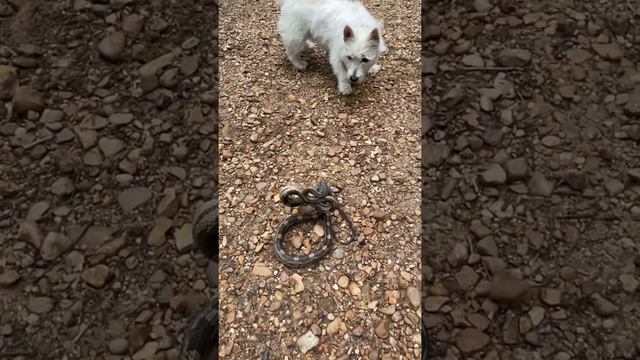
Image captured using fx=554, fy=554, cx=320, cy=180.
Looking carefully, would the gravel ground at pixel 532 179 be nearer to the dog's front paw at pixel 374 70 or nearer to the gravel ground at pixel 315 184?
the gravel ground at pixel 315 184

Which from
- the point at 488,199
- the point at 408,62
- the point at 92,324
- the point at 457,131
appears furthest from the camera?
the point at 408,62

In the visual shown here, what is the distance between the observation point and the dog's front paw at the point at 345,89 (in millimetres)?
3541

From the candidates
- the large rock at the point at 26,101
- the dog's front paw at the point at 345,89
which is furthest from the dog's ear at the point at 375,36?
the large rock at the point at 26,101

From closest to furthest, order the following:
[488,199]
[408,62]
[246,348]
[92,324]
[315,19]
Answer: [92,324] < [246,348] < [488,199] < [315,19] < [408,62]

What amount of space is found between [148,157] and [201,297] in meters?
0.80

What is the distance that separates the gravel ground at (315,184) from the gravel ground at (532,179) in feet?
0.54

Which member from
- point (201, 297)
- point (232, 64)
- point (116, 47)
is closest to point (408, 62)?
point (232, 64)

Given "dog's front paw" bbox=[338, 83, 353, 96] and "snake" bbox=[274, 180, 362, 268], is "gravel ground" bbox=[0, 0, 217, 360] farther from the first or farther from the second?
"dog's front paw" bbox=[338, 83, 353, 96]

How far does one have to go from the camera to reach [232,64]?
3.85m

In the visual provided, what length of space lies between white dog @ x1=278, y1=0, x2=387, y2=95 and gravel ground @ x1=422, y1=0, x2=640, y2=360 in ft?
1.57

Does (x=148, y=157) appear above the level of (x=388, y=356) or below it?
above

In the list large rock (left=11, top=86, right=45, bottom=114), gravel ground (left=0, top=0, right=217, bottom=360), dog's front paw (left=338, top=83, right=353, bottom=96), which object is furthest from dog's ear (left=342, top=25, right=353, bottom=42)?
large rock (left=11, top=86, right=45, bottom=114)

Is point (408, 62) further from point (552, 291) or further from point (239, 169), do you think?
point (552, 291)

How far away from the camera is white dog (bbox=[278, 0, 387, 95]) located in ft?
10.6
